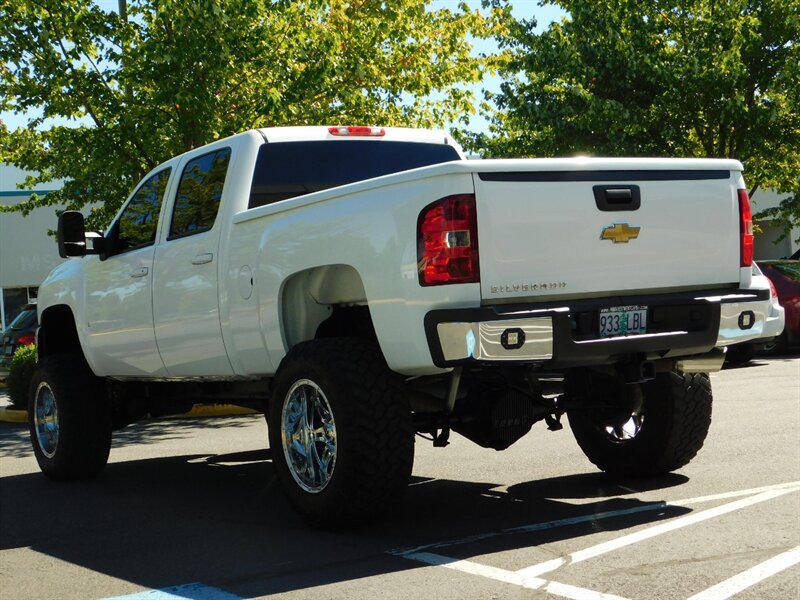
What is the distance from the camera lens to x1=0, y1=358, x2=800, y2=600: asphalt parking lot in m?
4.83

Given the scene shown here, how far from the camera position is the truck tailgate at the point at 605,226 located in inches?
213

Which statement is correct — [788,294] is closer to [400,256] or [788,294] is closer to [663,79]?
[663,79]

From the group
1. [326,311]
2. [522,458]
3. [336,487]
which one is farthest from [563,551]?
[522,458]

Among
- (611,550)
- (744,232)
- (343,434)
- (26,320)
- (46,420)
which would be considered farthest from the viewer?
(26,320)

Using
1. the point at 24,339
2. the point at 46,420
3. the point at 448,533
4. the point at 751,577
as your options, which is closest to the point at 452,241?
the point at 448,533

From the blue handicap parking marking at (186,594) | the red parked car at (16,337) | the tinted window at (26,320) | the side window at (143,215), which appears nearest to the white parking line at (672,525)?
the blue handicap parking marking at (186,594)

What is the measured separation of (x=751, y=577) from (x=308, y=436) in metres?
2.33

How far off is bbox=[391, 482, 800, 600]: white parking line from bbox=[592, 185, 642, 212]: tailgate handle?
1.57 metres

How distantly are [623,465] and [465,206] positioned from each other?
2685mm

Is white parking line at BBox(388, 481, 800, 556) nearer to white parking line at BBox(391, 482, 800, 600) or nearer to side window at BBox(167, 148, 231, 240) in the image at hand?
white parking line at BBox(391, 482, 800, 600)

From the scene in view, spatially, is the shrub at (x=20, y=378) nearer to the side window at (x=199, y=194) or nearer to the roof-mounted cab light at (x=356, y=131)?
the side window at (x=199, y=194)

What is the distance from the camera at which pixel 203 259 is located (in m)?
6.96

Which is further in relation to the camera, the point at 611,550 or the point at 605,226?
the point at 605,226

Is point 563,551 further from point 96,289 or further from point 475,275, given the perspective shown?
point 96,289
